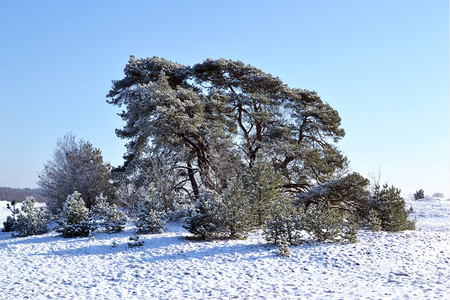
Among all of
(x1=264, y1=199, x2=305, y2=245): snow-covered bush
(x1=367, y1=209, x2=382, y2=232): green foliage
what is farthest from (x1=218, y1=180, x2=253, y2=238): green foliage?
(x1=367, y1=209, x2=382, y2=232): green foliage

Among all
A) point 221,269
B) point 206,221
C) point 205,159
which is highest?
point 205,159

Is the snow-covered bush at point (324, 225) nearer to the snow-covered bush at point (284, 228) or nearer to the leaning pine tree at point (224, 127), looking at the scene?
the snow-covered bush at point (284, 228)

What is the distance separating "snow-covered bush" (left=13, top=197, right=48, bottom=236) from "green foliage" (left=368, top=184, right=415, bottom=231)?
13677 millimetres

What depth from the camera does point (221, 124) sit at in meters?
18.4

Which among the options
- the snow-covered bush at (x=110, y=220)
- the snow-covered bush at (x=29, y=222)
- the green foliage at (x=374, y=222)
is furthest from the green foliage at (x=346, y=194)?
the snow-covered bush at (x=29, y=222)

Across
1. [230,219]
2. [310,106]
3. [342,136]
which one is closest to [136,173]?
[230,219]

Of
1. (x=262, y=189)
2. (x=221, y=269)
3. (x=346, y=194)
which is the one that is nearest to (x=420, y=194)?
(x=346, y=194)

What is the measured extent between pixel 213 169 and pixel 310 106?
21.9 ft

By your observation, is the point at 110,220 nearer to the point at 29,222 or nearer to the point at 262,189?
the point at 29,222

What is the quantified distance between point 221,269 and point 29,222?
9498mm

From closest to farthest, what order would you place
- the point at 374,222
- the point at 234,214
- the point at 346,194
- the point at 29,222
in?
1. the point at 234,214
2. the point at 374,222
3. the point at 29,222
4. the point at 346,194

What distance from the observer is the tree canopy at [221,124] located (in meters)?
17.0

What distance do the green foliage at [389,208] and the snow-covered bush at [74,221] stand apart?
36.9ft

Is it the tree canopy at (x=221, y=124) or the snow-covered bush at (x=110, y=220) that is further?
the tree canopy at (x=221, y=124)
